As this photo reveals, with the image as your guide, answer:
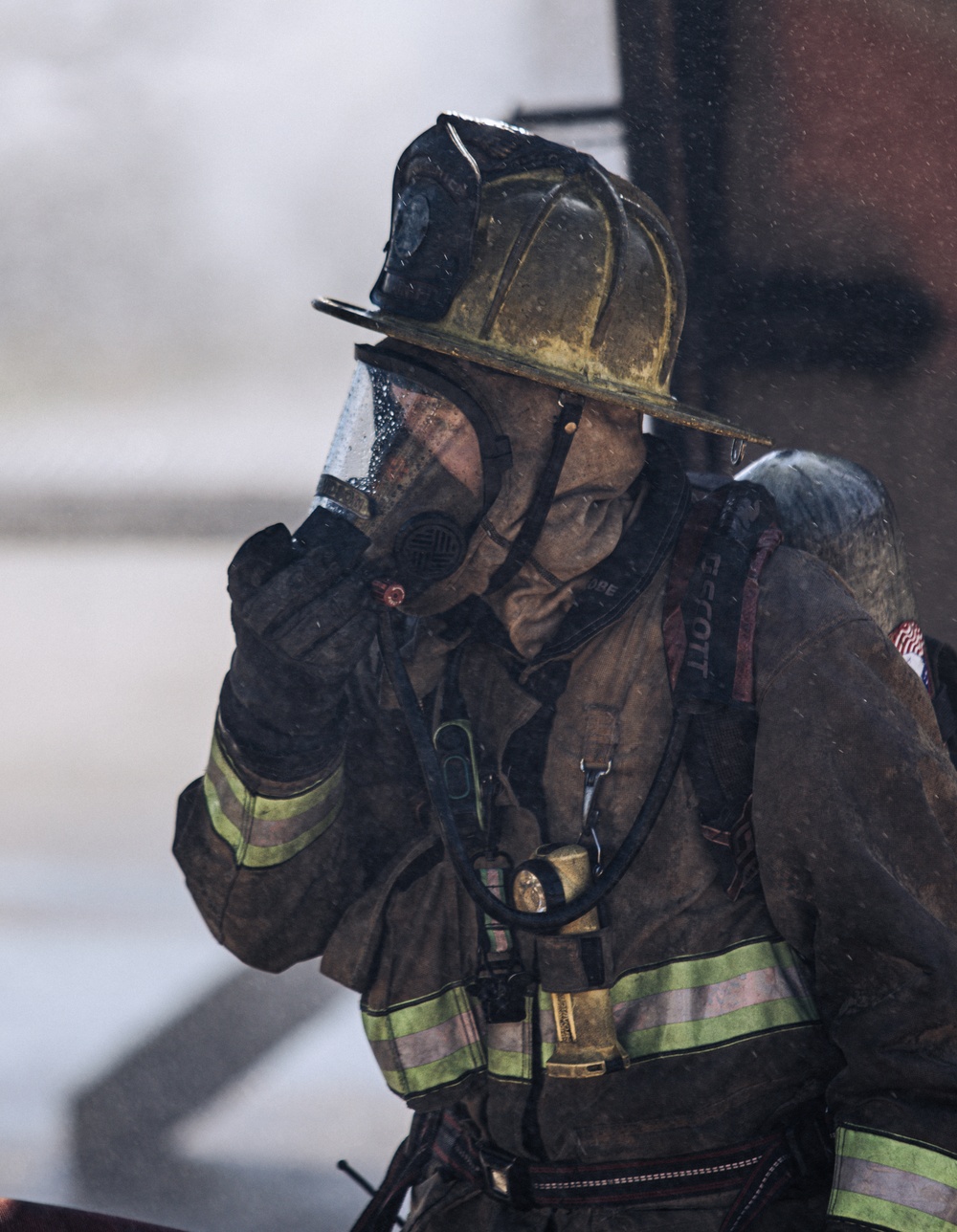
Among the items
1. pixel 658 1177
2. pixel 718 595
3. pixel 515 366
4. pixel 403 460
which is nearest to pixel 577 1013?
pixel 658 1177

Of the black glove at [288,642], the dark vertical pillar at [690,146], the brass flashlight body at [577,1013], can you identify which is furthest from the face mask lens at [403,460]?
the dark vertical pillar at [690,146]

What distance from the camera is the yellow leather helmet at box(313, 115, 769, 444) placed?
1.98 m

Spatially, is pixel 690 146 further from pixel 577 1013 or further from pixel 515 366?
pixel 577 1013

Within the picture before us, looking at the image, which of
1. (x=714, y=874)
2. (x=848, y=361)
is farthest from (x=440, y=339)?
(x=848, y=361)

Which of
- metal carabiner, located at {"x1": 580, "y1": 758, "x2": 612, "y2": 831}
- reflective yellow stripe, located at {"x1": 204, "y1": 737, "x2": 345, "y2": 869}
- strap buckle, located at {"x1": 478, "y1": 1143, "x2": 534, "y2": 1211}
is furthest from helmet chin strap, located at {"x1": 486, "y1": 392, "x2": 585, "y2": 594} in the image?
strap buckle, located at {"x1": 478, "y1": 1143, "x2": 534, "y2": 1211}

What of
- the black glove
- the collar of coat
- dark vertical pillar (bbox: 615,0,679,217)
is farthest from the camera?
dark vertical pillar (bbox: 615,0,679,217)

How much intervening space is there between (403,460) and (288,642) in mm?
337

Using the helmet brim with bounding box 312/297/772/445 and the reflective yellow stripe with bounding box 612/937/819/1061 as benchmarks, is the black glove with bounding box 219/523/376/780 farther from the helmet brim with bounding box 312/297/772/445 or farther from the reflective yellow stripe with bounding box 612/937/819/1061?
the reflective yellow stripe with bounding box 612/937/819/1061

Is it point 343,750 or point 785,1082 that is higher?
point 343,750

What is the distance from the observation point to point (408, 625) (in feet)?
7.45

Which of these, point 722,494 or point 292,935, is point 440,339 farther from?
point 292,935

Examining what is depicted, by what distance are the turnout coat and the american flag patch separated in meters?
0.27

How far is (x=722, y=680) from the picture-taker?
1.83 meters

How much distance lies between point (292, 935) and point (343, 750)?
0.32 metres
